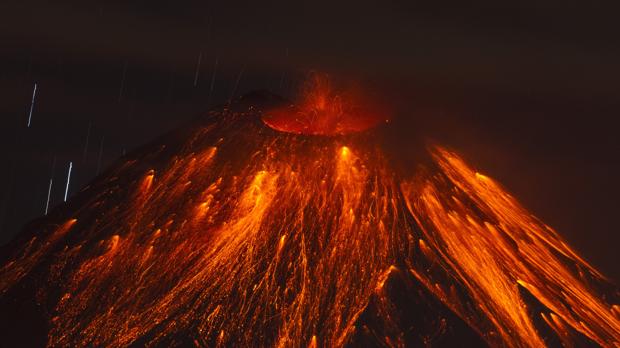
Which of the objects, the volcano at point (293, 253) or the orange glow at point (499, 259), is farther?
the orange glow at point (499, 259)

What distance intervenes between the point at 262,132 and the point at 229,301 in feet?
26.3

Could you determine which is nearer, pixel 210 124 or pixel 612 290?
pixel 612 290

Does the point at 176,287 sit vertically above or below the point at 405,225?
below

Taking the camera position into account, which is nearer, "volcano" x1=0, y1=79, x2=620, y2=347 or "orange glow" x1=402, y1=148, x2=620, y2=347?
"volcano" x1=0, y1=79, x2=620, y2=347

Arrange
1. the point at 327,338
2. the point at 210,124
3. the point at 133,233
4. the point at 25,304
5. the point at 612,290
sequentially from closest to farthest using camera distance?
the point at 327,338
the point at 25,304
the point at 133,233
the point at 612,290
the point at 210,124

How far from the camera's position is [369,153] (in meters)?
28.7

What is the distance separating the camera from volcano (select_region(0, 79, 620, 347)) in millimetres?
22328

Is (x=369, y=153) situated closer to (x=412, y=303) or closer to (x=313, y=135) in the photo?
(x=313, y=135)

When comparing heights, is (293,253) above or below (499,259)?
below

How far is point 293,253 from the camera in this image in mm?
24891

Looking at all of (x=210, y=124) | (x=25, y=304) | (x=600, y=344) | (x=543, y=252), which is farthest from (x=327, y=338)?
(x=210, y=124)

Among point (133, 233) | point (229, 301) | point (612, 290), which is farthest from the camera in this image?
point (612, 290)

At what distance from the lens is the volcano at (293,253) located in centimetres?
2233

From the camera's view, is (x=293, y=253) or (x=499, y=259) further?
(x=499, y=259)
